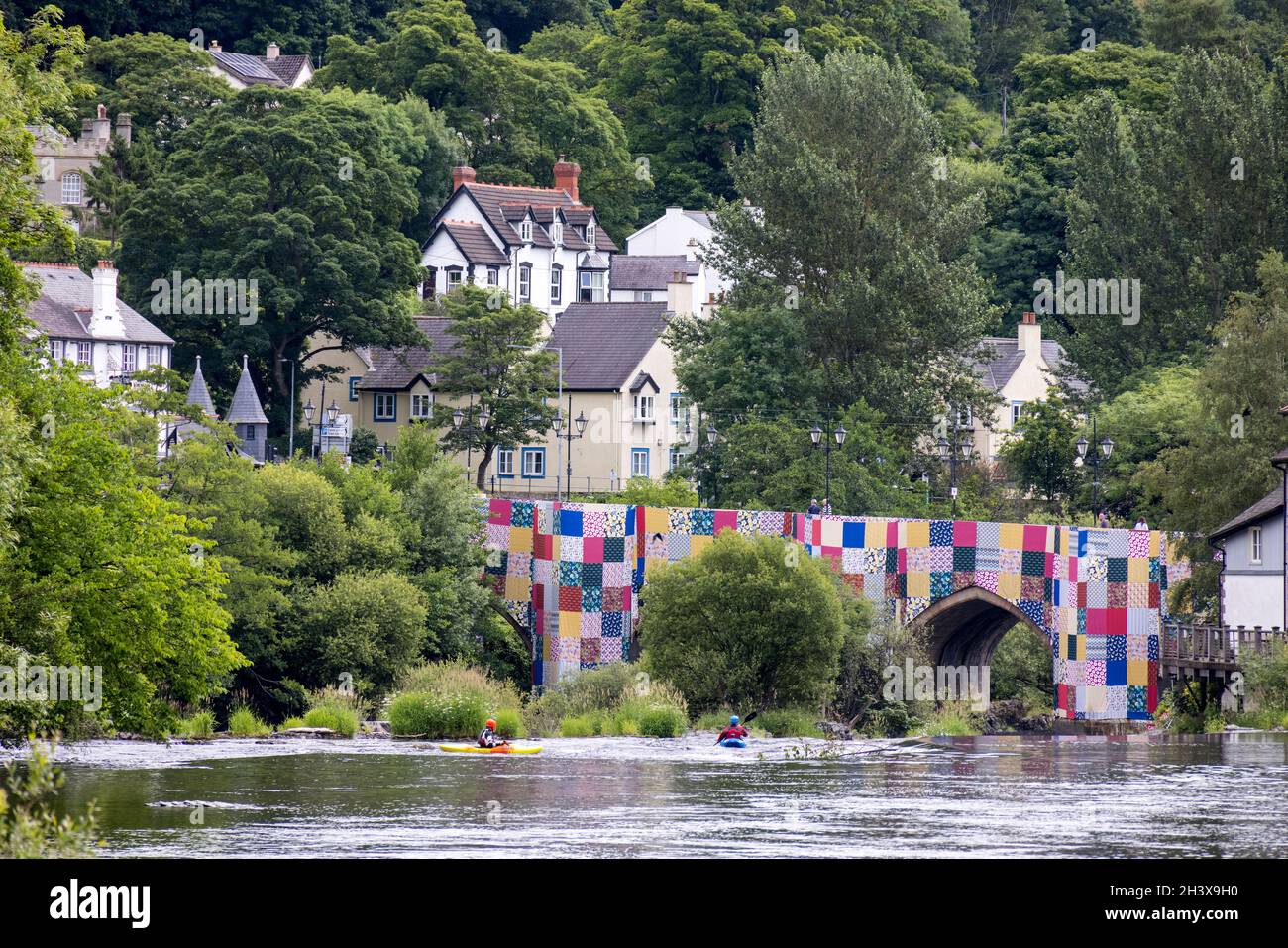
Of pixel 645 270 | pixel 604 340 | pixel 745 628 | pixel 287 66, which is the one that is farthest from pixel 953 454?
pixel 287 66

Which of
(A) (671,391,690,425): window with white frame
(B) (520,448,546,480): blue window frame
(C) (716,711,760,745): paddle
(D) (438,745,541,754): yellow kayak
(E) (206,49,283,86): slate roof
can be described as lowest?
(D) (438,745,541,754): yellow kayak

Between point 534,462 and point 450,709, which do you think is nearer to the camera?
point 450,709

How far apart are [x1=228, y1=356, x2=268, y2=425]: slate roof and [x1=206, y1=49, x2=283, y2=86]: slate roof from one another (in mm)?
41448

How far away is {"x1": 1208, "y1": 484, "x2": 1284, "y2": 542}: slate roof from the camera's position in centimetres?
5628

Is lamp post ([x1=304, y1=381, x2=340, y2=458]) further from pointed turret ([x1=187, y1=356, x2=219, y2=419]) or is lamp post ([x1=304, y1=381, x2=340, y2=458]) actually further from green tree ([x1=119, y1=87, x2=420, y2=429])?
pointed turret ([x1=187, y1=356, x2=219, y2=419])

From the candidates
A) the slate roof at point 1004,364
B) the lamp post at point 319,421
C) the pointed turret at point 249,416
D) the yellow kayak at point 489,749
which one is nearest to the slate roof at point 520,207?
the lamp post at point 319,421

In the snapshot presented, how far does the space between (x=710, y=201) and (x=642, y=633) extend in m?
61.6

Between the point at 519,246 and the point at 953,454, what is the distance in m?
36.2

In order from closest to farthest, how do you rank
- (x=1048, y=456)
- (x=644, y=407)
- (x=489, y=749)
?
(x=489, y=749) → (x=1048, y=456) → (x=644, y=407)

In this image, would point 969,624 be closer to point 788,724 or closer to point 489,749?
point 788,724

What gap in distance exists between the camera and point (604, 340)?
88438 millimetres

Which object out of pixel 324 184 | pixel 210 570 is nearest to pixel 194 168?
pixel 324 184

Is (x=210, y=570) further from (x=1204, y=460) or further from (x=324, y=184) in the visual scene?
(x=324, y=184)

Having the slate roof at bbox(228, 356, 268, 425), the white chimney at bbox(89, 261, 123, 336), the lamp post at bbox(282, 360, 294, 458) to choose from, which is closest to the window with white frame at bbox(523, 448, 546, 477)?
the lamp post at bbox(282, 360, 294, 458)
